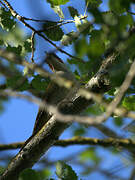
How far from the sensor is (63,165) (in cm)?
231

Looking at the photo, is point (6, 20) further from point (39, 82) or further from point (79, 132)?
point (79, 132)

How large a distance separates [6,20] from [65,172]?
5.18 ft

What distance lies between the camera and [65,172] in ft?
7.48

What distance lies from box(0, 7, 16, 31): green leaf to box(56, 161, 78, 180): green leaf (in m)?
1.46

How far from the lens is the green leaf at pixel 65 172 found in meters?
2.26

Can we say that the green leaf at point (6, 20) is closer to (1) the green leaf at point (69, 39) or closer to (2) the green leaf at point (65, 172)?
(1) the green leaf at point (69, 39)

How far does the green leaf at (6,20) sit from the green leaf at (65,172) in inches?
57.5

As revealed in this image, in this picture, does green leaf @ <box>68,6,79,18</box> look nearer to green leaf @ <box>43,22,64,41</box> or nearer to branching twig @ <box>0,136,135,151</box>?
green leaf @ <box>43,22,64,41</box>

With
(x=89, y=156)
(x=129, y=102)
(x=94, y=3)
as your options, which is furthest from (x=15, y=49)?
(x=89, y=156)

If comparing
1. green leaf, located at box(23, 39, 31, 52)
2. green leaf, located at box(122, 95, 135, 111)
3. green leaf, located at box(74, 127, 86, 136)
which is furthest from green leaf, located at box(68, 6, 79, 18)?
green leaf, located at box(74, 127, 86, 136)

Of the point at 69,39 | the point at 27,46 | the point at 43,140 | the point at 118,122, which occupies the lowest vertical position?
the point at 69,39

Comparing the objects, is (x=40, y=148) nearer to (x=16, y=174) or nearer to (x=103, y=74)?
(x=16, y=174)

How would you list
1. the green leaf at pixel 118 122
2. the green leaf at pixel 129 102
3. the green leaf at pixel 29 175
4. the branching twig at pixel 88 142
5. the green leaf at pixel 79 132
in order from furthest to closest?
1. the green leaf at pixel 79 132
2. the green leaf at pixel 118 122
3. the branching twig at pixel 88 142
4. the green leaf at pixel 129 102
5. the green leaf at pixel 29 175

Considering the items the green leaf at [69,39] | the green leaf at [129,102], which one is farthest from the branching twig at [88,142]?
the green leaf at [69,39]
